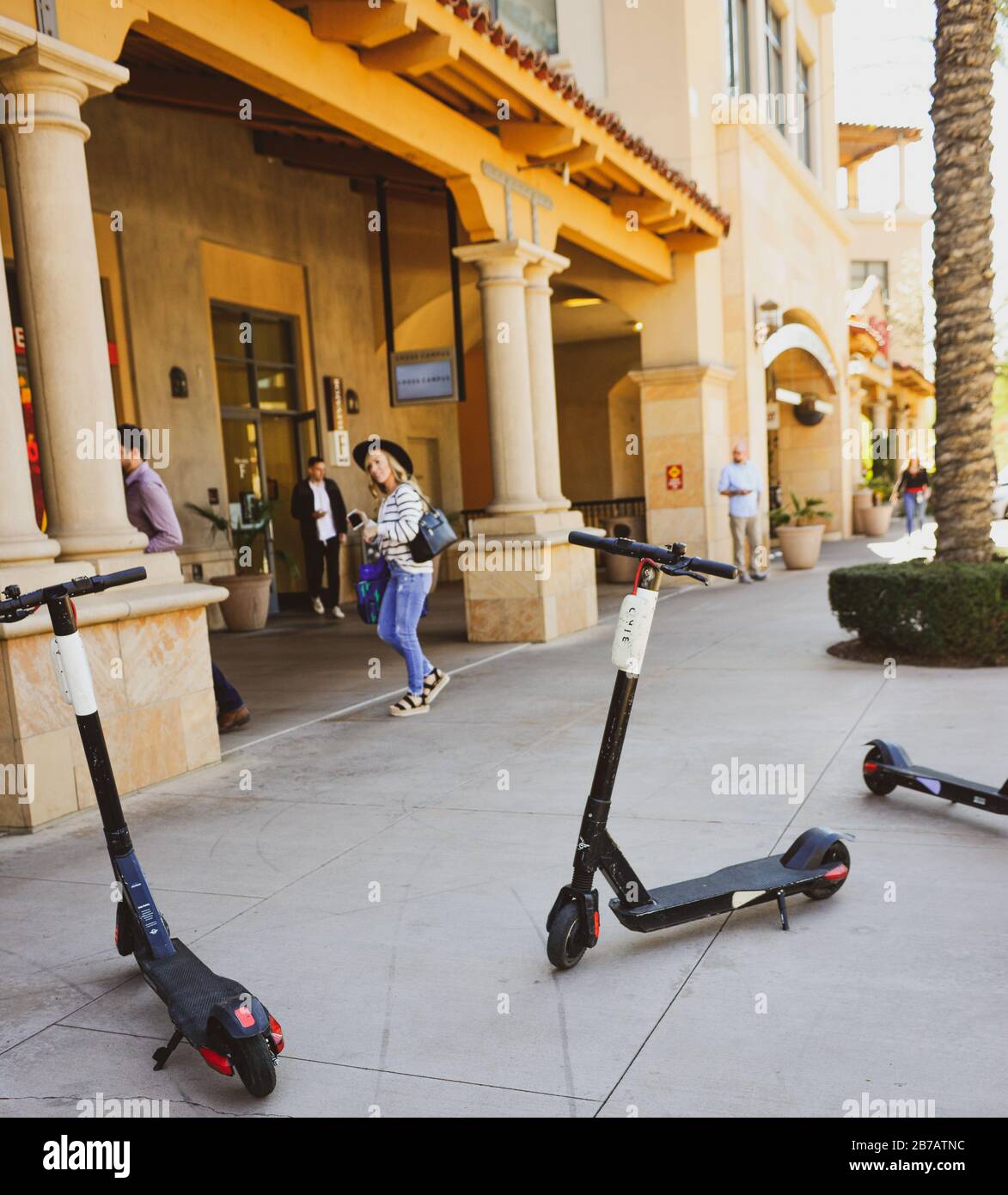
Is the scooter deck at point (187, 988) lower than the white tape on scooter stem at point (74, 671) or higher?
lower

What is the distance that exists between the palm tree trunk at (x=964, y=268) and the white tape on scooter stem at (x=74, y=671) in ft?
21.4

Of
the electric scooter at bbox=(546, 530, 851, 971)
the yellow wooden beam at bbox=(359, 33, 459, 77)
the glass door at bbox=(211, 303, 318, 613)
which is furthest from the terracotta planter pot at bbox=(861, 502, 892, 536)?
the electric scooter at bbox=(546, 530, 851, 971)

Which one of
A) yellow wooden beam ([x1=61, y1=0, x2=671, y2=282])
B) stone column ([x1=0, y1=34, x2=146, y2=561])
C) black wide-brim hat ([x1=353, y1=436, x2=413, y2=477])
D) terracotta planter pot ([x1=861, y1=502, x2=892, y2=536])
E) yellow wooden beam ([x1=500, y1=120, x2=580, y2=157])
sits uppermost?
yellow wooden beam ([x1=500, y1=120, x2=580, y2=157])

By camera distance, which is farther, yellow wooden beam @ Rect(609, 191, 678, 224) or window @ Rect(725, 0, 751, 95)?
window @ Rect(725, 0, 751, 95)

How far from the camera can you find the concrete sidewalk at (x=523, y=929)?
261 cm

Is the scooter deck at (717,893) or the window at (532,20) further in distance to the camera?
the window at (532,20)

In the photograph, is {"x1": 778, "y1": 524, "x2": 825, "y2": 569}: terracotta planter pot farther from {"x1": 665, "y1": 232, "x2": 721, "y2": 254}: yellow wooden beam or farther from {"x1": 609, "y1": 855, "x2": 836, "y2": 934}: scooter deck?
{"x1": 609, "y1": 855, "x2": 836, "y2": 934}: scooter deck

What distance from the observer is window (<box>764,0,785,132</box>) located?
18922 mm

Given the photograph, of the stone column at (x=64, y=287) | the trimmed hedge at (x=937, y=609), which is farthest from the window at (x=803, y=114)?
the stone column at (x=64, y=287)

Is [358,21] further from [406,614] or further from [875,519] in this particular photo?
[875,519]

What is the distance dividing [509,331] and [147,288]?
376 centimetres

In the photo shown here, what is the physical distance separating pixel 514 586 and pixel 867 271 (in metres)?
39.3

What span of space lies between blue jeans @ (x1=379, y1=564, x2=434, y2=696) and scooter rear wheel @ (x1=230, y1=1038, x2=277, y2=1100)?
14.4 feet

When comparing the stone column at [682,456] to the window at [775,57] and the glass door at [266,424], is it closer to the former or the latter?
the glass door at [266,424]
